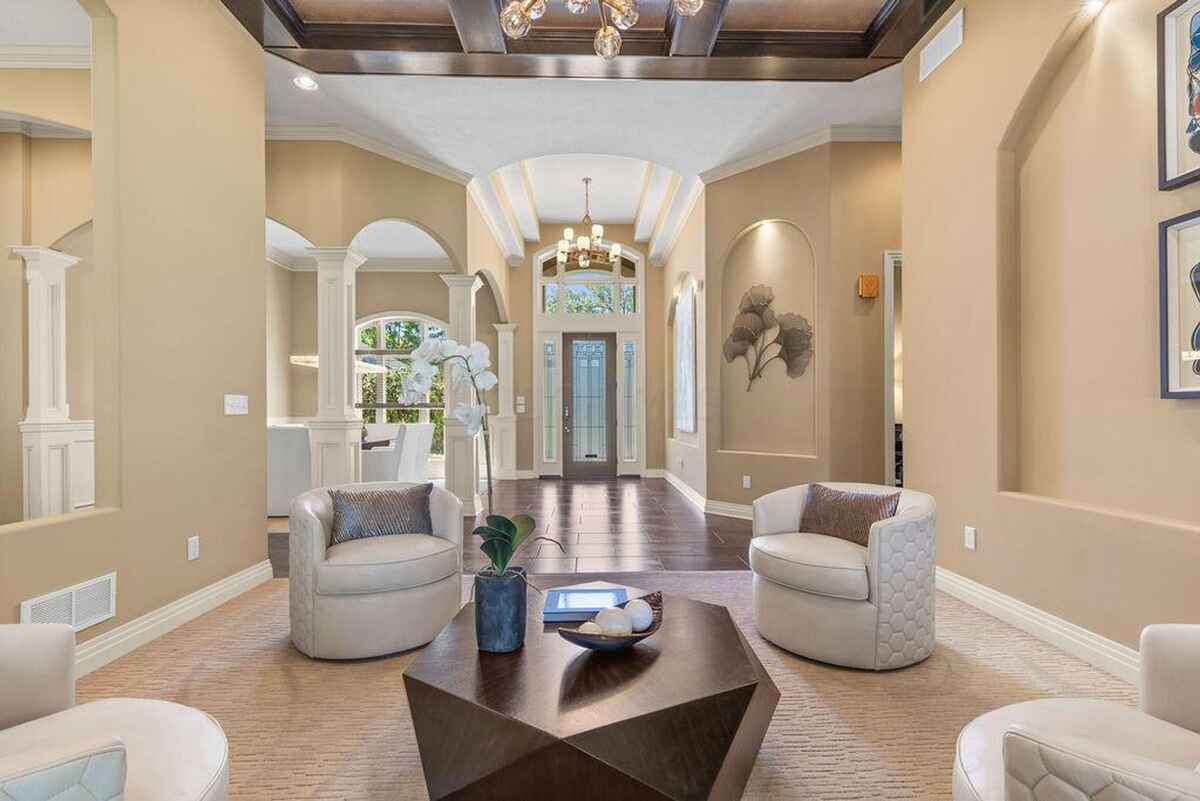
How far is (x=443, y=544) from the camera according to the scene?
2.93 m

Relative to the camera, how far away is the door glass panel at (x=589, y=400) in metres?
9.67

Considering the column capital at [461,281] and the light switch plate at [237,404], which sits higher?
the column capital at [461,281]

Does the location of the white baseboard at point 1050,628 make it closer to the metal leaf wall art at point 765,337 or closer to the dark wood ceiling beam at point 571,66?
the metal leaf wall art at point 765,337

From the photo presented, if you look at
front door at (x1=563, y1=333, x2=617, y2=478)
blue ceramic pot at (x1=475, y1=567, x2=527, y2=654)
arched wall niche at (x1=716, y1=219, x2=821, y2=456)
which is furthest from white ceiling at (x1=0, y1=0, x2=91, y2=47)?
front door at (x1=563, y1=333, x2=617, y2=478)

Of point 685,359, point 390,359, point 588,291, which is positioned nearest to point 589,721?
point 685,359

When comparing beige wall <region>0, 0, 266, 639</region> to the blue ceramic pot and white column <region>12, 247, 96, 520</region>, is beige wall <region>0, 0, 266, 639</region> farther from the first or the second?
the blue ceramic pot

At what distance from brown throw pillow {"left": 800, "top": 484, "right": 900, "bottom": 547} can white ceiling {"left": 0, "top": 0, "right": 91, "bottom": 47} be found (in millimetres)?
4741

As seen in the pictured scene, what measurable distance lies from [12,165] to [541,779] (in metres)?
6.06

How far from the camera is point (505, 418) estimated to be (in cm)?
950

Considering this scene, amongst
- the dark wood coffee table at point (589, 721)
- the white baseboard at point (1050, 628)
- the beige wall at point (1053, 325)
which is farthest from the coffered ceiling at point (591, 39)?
the dark wood coffee table at point (589, 721)

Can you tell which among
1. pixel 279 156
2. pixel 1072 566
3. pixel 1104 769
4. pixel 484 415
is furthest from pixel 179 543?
pixel 1072 566

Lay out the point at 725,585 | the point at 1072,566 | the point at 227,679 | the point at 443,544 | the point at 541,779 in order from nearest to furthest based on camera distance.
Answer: the point at 541,779 → the point at 227,679 → the point at 1072,566 → the point at 443,544 → the point at 725,585

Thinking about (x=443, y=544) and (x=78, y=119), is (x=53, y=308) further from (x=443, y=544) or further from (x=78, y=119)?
(x=443, y=544)

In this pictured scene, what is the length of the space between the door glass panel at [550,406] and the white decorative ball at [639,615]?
784 cm
